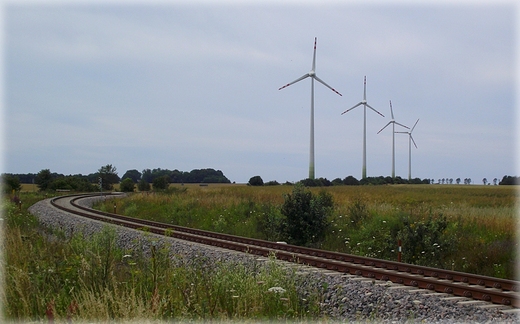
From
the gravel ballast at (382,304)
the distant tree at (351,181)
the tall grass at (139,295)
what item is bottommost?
the gravel ballast at (382,304)

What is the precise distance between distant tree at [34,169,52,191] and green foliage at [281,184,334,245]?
2700 inches

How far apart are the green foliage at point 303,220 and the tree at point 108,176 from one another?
7541 centimetres

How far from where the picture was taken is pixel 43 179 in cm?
8538

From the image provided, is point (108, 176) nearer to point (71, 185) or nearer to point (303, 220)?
point (71, 185)

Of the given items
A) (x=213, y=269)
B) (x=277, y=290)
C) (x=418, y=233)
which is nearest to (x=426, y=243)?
(x=418, y=233)

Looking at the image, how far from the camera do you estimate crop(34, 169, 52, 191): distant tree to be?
83938mm

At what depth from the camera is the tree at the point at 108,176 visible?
94.1 meters

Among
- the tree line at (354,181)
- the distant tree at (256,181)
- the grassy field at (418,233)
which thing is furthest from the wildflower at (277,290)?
the distant tree at (256,181)

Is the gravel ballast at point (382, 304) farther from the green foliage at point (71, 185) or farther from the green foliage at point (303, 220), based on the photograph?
the green foliage at point (71, 185)

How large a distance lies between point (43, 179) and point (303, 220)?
236 feet

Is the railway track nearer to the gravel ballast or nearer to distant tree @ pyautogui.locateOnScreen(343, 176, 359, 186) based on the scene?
the gravel ballast

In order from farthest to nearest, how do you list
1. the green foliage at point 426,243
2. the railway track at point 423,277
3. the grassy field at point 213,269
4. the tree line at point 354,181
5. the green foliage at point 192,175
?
the green foliage at point 192,175 < the tree line at point 354,181 < the green foliage at point 426,243 < the railway track at point 423,277 < the grassy field at point 213,269

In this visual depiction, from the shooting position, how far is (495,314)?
8922 mm

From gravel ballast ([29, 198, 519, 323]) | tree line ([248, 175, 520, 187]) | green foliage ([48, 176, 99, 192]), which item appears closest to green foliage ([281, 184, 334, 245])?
gravel ballast ([29, 198, 519, 323])
